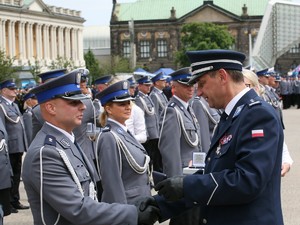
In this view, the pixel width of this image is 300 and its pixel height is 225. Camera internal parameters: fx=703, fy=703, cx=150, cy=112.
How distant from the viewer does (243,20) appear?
317 ft

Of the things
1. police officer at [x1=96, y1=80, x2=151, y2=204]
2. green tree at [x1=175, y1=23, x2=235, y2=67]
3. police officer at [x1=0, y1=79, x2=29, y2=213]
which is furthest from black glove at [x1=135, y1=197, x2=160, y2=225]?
green tree at [x1=175, y1=23, x2=235, y2=67]

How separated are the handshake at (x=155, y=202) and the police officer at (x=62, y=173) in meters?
0.02

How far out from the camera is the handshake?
3363 millimetres

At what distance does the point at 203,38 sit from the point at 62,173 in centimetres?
8270

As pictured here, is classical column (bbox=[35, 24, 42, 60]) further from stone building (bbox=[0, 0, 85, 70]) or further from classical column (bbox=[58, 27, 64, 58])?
classical column (bbox=[58, 27, 64, 58])

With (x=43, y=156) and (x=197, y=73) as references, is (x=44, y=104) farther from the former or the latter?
(x=197, y=73)

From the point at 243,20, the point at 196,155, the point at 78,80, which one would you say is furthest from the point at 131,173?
the point at 243,20

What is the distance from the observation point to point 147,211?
3.66 m

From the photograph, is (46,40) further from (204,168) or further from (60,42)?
(204,168)

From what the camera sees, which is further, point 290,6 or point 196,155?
point 290,6

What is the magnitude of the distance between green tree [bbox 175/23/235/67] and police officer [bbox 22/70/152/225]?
259 ft

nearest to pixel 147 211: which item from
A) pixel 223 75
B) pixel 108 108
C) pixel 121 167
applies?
pixel 223 75

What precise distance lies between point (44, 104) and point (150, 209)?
81cm

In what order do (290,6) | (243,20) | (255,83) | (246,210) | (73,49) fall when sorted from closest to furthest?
(246,210)
(255,83)
(290,6)
(73,49)
(243,20)
